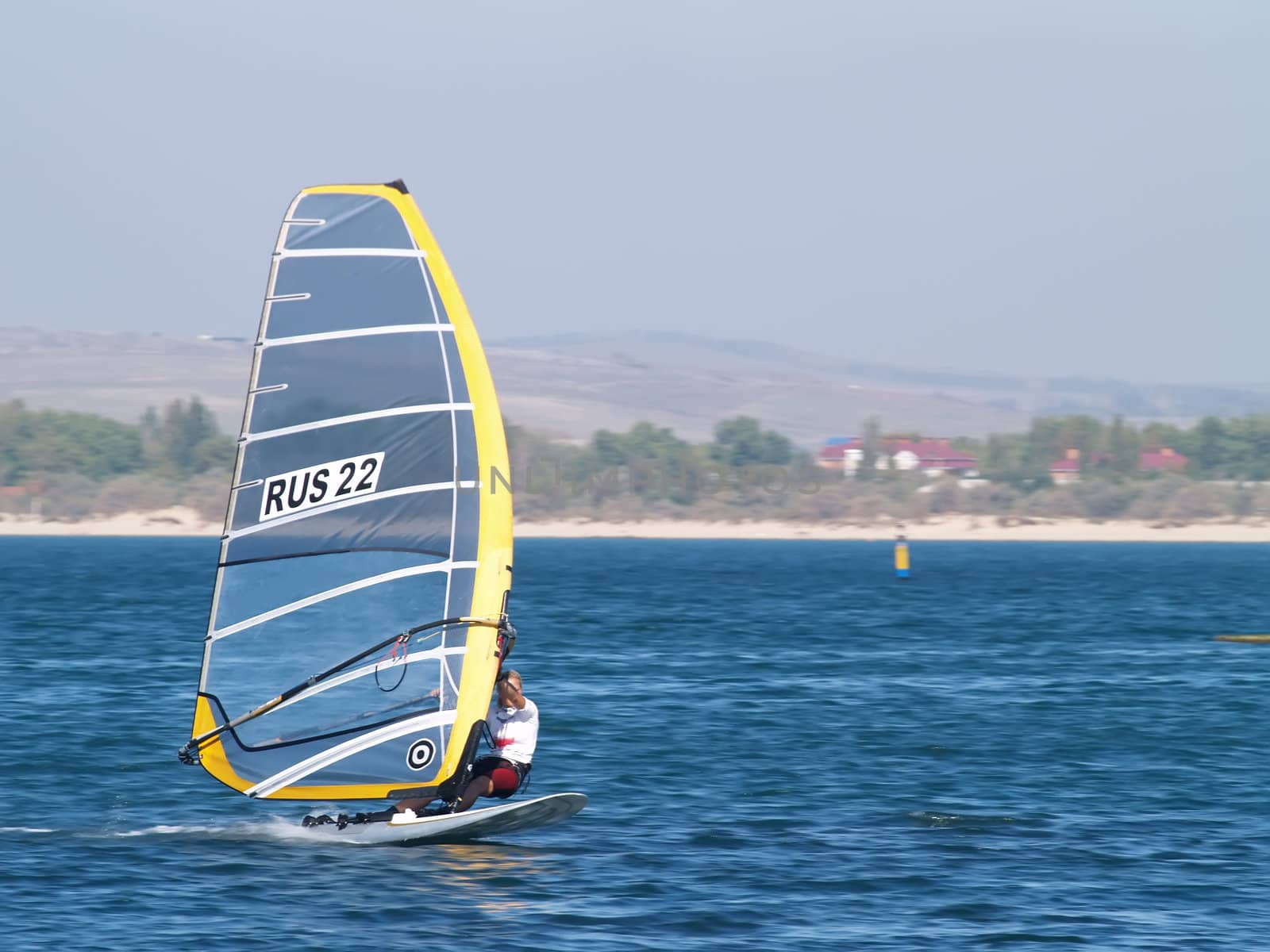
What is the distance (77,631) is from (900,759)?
86.7 ft

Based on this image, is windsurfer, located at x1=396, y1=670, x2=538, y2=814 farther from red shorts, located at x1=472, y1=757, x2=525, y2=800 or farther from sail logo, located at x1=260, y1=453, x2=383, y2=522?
sail logo, located at x1=260, y1=453, x2=383, y2=522

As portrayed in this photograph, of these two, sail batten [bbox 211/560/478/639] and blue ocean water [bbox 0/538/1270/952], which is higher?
sail batten [bbox 211/560/478/639]

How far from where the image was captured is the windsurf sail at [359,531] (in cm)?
1498

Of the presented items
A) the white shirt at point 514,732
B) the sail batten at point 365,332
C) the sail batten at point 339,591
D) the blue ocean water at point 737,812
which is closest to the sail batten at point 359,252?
the sail batten at point 365,332

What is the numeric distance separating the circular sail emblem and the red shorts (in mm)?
626

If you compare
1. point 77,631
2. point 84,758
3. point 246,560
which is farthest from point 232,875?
point 77,631

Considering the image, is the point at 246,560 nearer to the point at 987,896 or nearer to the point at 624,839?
the point at 624,839

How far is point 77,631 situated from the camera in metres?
43.2

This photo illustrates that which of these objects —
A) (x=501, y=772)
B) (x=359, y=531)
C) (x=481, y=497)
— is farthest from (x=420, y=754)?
(x=481, y=497)

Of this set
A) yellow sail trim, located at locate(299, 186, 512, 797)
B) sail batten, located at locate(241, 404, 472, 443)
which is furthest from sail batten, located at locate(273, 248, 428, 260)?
sail batten, located at locate(241, 404, 472, 443)

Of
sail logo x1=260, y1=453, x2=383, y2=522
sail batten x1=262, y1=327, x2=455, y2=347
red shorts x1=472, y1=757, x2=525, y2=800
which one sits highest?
sail batten x1=262, y1=327, x2=455, y2=347

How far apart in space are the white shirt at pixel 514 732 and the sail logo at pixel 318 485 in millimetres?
2442

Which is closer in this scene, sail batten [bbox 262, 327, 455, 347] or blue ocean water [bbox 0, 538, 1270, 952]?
blue ocean water [bbox 0, 538, 1270, 952]

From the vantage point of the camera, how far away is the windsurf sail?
49.2ft
